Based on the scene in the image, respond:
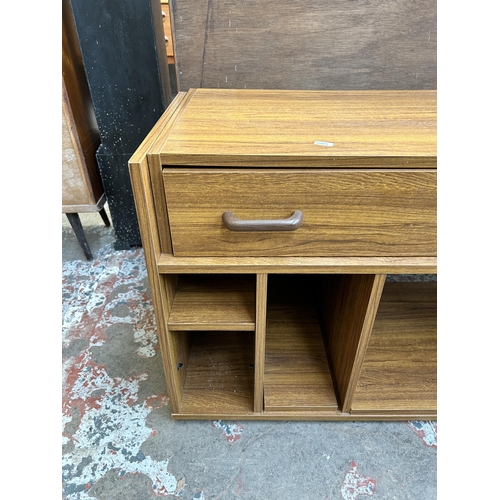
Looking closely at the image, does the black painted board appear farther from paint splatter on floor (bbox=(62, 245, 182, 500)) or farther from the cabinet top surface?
the cabinet top surface

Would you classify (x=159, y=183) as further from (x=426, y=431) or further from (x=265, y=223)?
(x=426, y=431)

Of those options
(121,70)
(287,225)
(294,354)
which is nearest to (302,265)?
(287,225)

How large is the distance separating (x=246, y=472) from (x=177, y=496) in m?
0.14

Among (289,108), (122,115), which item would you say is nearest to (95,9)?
(122,115)

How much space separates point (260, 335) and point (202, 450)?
311 millimetres

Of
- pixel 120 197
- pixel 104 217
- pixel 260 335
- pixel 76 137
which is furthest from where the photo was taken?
pixel 104 217

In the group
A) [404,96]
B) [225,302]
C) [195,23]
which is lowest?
[225,302]

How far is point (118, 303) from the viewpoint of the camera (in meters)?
1.10

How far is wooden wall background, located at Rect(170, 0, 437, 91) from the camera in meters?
0.77

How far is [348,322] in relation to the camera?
73cm

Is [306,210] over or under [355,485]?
over

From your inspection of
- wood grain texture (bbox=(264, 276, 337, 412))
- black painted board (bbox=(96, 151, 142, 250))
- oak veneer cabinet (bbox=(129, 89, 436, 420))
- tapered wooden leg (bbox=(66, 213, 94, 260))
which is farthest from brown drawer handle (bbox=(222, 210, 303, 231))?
tapered wooden leg (bbox=(66, 213, 94, 260))

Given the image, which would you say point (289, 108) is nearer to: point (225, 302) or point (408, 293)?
point (225, 302)

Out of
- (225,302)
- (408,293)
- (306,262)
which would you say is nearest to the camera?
(306,262)
